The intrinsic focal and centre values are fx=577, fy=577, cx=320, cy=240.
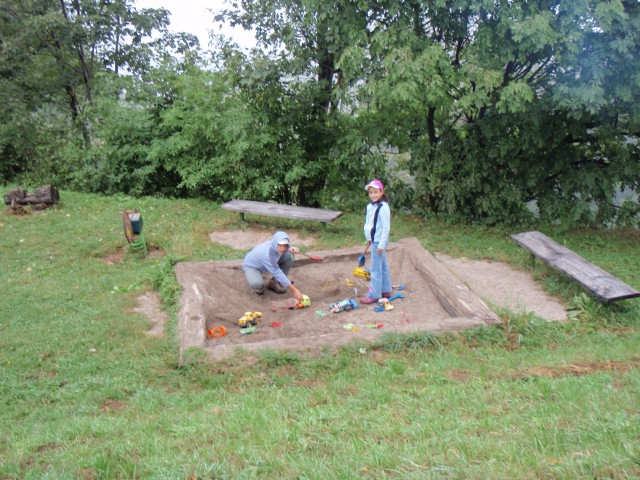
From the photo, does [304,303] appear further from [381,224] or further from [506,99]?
[506,99]

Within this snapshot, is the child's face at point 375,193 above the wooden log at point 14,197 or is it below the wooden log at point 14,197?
above

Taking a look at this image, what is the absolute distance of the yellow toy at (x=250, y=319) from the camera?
6.88 metres

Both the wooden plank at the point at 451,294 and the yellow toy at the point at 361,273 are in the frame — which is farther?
the yellow toy at the point at 361,273

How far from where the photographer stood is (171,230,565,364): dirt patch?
641 cm

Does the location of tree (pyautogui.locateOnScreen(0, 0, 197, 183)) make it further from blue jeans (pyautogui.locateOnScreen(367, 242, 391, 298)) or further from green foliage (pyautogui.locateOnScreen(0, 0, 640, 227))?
blue jeans (pyautogui.locateOnScreen(367, 242, 391, 298))

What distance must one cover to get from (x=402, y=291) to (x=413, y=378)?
2802mm

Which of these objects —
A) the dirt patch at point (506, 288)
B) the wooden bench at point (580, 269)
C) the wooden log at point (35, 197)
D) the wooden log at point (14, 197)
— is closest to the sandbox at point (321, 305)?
the dirt patch at point (506, 288)

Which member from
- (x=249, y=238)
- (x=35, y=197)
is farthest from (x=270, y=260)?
(x=35, y=197)

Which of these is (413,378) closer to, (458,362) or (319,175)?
(458,362)

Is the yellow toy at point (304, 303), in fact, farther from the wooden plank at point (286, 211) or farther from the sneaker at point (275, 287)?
the wooden plank at point (286, 211)

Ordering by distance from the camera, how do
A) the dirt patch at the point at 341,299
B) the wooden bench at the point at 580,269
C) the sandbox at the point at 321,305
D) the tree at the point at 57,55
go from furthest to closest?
the tree at the point at 57,55 < the wooden bench at the point at 580,269 < the dirt patch at the point at 341,299 < the sandbox at the point at 321,305

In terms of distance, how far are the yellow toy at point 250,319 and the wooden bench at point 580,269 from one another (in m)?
4.06

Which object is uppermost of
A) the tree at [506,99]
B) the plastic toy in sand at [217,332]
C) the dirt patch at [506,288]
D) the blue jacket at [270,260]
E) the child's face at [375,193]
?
the tree at [506,99]

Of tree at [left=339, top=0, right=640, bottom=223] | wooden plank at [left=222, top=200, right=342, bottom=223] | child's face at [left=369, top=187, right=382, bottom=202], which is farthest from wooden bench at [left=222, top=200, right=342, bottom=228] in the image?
child's face at [left=369, top=187, right=382, bottom=202]
